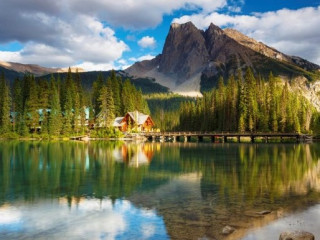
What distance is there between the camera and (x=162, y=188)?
27.0 metres

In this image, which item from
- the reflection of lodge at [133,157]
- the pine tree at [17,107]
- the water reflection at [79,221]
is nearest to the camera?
the water reflection at [79,221]

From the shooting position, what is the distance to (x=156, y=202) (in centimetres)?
2206

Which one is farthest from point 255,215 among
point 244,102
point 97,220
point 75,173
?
point 244,102

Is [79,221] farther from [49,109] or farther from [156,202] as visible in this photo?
[49,109]

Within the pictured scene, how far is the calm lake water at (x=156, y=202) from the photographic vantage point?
16.3 meters

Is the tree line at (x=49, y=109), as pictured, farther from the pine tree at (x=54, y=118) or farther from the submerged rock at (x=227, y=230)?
the submerged rock at (x=227, y=230)

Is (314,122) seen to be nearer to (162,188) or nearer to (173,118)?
(173,118)

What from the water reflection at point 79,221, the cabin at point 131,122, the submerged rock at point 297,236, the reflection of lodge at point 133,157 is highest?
the cabin at point 131,122

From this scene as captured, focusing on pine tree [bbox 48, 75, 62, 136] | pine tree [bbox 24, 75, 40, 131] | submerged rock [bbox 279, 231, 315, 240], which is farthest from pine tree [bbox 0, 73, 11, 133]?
submerged rock [bbox 279, 231, 315, 240]

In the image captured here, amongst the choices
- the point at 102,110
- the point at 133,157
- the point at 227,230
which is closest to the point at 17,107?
the point at 102,110

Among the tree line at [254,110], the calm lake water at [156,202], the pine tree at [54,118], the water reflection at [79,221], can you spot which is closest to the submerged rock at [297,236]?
the calm lake water at [156,202]

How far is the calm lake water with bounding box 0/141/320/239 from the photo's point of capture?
16.3 m

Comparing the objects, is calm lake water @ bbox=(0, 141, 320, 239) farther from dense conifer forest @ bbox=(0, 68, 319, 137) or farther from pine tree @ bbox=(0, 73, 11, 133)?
pine tree @ bbox=(0, 73, 11, 133)

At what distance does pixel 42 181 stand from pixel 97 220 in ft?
44.1
